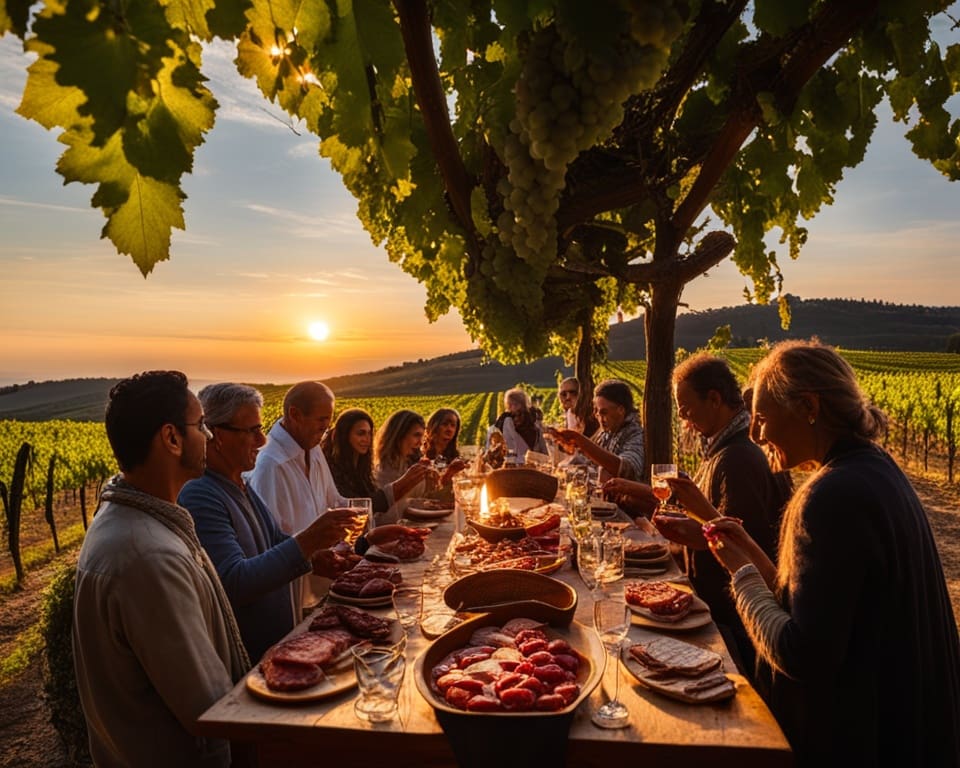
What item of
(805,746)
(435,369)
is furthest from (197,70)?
(435,369)

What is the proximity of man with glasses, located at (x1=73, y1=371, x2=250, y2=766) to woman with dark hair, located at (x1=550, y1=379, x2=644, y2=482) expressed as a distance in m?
3.83

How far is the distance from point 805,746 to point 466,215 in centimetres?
199

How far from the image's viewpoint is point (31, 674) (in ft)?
21.3

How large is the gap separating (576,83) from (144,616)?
6.62ft

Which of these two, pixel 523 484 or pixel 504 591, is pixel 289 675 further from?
pixel 523 484

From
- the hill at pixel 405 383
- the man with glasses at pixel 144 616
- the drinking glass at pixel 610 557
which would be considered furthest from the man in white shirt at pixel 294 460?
the hill at pixel 405 383

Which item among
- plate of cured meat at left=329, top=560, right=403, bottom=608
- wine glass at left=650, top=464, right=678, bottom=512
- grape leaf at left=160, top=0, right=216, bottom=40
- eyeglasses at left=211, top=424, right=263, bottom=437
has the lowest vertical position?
plate of cured meat at left=329, top=560, right=403, bottom=608

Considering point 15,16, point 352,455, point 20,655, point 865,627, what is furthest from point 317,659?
point 20,655

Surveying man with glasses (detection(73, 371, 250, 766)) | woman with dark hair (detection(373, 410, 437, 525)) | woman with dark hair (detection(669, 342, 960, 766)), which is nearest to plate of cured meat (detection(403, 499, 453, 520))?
woman with dark hair (detection(373, 410, 437, 525))

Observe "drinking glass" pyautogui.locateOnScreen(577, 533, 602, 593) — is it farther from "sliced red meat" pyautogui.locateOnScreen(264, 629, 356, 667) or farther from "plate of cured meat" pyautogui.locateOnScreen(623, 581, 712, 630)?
"sliced red meat" pyautogui.locateOnScreen(264, 629, 356, 667)

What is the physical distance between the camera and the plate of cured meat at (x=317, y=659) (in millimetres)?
2113

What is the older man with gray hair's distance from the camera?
2975 mm

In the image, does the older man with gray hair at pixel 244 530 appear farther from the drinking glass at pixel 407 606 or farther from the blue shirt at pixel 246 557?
the drinking glass at pixel 407 606

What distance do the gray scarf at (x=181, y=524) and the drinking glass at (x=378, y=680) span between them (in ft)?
2.55
